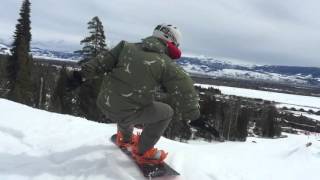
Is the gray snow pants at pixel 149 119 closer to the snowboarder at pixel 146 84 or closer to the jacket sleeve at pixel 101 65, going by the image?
the snowboarder at pixel 146 84

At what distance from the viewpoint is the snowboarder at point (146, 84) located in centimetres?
501

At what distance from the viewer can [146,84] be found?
5.09 m

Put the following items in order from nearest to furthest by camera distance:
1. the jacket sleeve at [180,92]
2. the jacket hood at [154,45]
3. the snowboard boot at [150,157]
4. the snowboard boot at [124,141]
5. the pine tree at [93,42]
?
the jacket sleeve at [180,92], the jacket hood at [154,45], the snowboard boot at [150,157], the snowboard boot at [124,141], the pine tree at [93,42]

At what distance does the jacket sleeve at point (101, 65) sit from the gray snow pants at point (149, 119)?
0.56 metres

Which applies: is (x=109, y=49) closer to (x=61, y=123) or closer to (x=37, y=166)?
(x=37, y=166)

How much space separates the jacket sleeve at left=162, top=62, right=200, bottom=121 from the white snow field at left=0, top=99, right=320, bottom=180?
0.93 meters

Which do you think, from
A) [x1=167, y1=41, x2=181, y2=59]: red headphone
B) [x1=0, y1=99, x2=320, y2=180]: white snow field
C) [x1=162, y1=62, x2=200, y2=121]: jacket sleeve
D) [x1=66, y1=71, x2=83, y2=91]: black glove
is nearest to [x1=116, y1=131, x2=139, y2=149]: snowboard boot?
[x1=0, y1=99, x2=320, y2=180]: white snow field

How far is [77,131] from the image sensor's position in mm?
7281

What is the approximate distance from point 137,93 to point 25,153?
1.95 metres

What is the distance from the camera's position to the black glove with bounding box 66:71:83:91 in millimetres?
5410

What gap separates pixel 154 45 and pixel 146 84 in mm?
512

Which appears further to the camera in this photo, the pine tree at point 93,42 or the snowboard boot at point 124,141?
the pine tree at point 93,42

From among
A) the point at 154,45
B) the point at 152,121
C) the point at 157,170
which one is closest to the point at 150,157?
the point at 157,170

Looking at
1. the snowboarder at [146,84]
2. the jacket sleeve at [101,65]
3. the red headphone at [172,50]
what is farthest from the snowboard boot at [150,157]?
the red headphone at [172,50]
